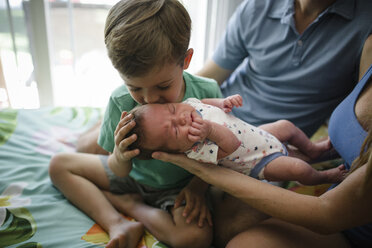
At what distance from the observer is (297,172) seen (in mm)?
1013

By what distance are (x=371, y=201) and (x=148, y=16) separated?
80cm

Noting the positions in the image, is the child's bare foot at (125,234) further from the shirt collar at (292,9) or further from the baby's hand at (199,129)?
the shirt collar at (292,9)

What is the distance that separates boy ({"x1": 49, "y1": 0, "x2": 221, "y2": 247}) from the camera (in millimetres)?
872

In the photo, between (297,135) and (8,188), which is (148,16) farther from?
(8,188)

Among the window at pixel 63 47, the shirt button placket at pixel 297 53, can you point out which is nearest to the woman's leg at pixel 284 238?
the shirt button placket at pixel 297 53

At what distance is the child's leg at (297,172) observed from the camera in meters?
1.02

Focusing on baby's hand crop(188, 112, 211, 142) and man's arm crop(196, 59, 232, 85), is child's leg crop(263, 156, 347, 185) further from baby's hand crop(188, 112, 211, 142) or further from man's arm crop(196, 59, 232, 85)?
man's arm crop(196, 59, 232, 85)

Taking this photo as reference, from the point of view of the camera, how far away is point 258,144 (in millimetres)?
1052

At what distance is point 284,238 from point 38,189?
1.03 m

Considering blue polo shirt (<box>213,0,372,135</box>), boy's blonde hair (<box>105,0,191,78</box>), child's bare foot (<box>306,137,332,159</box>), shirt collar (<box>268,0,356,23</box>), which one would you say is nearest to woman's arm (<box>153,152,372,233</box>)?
boy's blonde hair (<box>105,0,191,78</box>)

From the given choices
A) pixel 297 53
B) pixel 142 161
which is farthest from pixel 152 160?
pixel 297 53

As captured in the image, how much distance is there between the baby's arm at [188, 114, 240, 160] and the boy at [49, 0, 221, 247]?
0.16 metres

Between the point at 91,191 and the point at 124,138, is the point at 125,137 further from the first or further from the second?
the point at 91,191

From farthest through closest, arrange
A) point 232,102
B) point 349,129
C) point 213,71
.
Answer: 1. point 213,71
2. point 232,102
3. point 349,129
